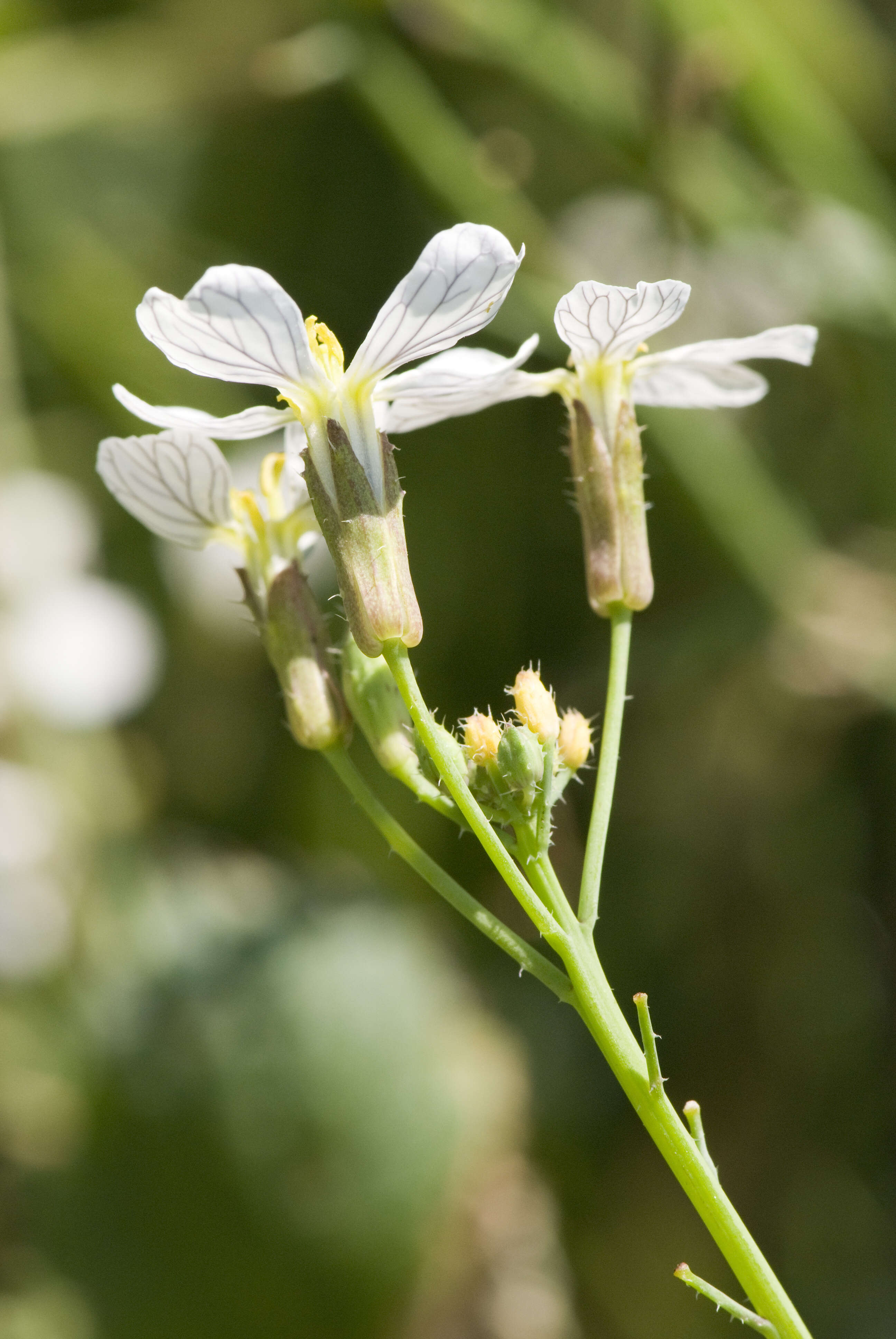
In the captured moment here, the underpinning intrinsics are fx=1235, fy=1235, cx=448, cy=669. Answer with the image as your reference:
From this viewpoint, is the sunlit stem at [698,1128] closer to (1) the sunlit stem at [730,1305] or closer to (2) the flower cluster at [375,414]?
(1) the sunlit stem at [730,1305]

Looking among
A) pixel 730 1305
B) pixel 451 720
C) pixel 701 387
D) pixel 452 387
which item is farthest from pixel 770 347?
pixel 451 720

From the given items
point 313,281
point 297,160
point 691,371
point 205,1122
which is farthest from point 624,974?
point 297,160

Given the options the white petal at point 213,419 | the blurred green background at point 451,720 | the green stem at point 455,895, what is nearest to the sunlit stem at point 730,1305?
the green stem at point 455,895

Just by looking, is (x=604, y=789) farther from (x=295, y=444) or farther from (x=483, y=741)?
(x=295, y=444)

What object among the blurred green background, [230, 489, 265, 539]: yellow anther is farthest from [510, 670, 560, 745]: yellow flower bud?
the blurred green background

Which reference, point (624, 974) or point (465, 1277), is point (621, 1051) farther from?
point (465, 1277)

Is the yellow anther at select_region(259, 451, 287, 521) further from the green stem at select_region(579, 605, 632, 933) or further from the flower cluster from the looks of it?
the green stem at select_region(579, 605, 632, 933)

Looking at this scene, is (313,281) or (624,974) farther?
(313,281)
